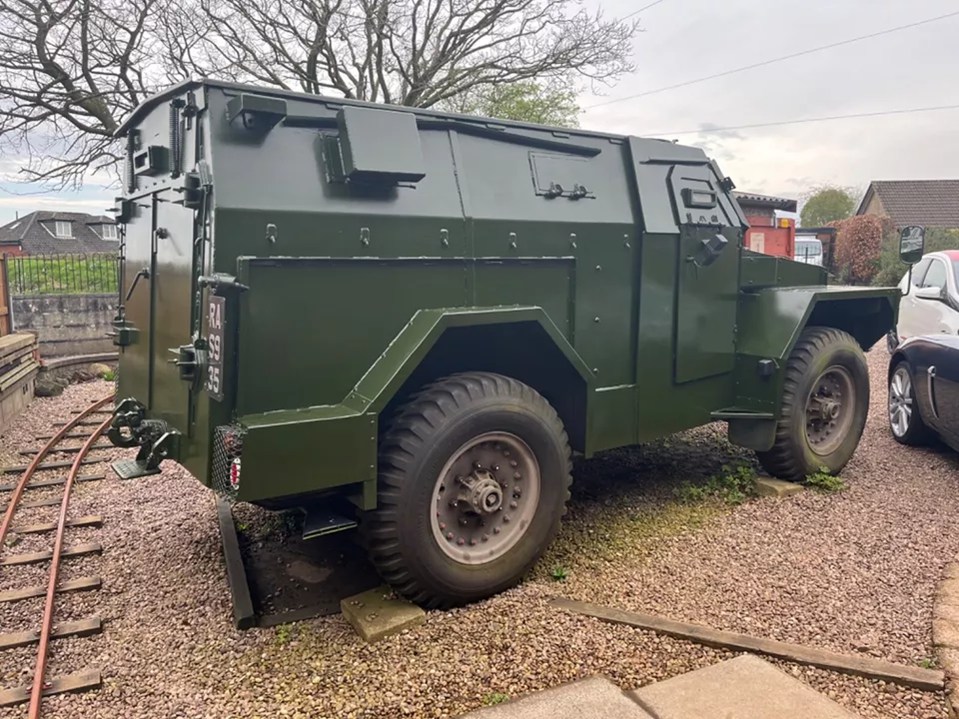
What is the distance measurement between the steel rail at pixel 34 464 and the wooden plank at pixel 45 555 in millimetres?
229

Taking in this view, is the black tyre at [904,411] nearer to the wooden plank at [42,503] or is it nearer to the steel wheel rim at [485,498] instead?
the steel wheel rim at [485,498]

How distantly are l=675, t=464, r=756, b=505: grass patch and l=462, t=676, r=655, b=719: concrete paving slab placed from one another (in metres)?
2.70

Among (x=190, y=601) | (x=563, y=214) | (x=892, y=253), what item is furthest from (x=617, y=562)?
(x=892, y=253)

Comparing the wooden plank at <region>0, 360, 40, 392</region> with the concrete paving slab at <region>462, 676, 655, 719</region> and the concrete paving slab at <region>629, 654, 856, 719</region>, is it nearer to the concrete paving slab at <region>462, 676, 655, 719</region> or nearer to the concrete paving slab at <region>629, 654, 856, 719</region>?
the concrete paving slab at <region>462, 676, 655, 719</region>

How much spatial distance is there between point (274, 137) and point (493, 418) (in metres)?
1.68

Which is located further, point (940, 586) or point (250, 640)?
point (940, 586)

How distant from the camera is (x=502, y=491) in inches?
161

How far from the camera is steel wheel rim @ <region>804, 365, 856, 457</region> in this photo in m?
6.02

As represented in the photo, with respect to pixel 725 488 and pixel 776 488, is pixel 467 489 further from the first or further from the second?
pixel 776 488

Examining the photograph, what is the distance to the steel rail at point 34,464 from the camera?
17.7 feet

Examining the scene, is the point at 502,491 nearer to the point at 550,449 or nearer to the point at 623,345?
the point at 550,449

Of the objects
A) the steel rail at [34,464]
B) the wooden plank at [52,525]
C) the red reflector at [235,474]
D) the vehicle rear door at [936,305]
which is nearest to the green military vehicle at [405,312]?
the red reflector at [235,474]

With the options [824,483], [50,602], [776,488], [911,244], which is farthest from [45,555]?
[911,244]

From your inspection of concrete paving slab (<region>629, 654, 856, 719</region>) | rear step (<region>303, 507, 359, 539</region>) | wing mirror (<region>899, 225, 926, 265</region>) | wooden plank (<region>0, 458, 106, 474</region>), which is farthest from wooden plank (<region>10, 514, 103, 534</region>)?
wing mirror (<region>899, 225, 926, 265</region>)
